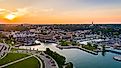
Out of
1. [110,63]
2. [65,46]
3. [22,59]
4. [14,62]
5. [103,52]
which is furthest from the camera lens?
[65,46]

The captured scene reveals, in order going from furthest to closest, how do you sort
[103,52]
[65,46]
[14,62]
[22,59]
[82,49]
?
[65,46] → [82,49] → [103,52] → [22,59] → [14,62]

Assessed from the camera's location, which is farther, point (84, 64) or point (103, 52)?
point (103, 52)

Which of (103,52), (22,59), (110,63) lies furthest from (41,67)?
(103,52)

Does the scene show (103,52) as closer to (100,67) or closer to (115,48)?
(115,48)

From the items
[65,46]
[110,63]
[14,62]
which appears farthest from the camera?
[65,46]

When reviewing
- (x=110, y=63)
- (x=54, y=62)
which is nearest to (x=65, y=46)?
(x=110, y=63)

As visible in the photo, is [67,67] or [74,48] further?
[74,48]

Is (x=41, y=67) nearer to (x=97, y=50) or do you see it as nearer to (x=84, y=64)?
(x=84, y=64)

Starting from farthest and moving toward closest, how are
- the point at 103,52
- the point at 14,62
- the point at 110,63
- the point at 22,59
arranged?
1. the point at 103,52
2. the point at 110,63
3. the point at 22,59
4. the point at 14,62
